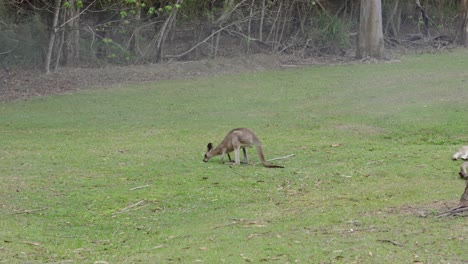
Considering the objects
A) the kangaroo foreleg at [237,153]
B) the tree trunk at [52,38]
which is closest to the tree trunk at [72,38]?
the tree trunk at [52,38]

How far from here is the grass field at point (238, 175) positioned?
7934mm

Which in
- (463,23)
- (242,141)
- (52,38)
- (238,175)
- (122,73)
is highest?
(52,38)

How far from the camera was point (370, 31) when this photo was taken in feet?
86.4

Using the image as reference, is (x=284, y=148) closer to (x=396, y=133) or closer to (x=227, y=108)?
(x=396, y=133)

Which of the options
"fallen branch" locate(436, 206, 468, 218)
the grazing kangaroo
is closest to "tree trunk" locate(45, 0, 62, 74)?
the grazing kangaroo

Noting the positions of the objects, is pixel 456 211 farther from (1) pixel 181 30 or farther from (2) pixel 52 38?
(1) pixel 181 30

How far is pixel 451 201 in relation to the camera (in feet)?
30.5

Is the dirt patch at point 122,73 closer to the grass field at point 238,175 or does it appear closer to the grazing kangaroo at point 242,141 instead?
the grass field at point 238,175

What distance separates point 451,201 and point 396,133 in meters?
6.48

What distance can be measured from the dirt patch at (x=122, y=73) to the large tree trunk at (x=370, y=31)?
0.70 m

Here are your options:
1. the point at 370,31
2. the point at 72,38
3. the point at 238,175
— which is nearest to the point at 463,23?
the point at 370,31

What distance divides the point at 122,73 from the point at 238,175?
12.3 m

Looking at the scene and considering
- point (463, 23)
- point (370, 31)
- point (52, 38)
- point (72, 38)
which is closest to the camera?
point (52, 38)

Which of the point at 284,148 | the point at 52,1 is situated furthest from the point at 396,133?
the point at 52,1
